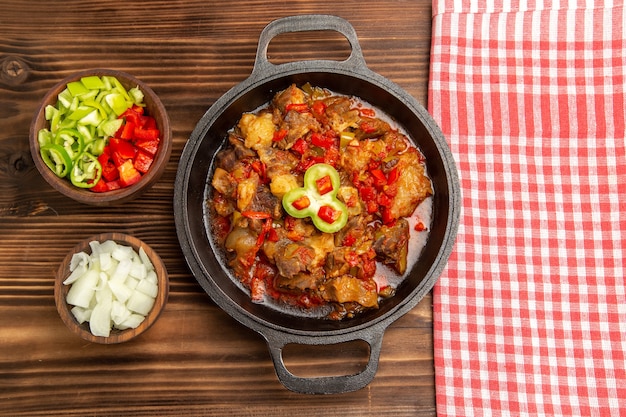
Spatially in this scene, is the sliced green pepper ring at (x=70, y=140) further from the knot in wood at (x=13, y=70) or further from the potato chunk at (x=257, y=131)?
the potato chunk at (x=257, y=131)

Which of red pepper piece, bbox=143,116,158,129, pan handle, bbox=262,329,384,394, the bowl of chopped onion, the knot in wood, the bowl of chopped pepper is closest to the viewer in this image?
pan handle, bbox=262,329,384,394

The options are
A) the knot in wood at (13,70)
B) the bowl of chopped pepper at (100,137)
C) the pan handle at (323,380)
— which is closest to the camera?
the pan handle at (323,380)

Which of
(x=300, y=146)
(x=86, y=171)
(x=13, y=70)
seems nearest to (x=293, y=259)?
(x=300, y=146)

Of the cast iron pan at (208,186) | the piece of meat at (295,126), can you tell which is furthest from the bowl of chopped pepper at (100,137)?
the piece of meat at (295,126)

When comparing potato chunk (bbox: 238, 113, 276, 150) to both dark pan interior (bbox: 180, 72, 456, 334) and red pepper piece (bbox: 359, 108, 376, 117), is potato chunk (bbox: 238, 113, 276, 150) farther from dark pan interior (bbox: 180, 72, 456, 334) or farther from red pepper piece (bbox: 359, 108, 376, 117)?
red pepper piece (bbox: 359, 108, 376, 117)

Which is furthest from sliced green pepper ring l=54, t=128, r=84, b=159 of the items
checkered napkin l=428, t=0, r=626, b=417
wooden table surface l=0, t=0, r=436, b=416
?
checkered napkin l=428, t=0, r=626, b=417
